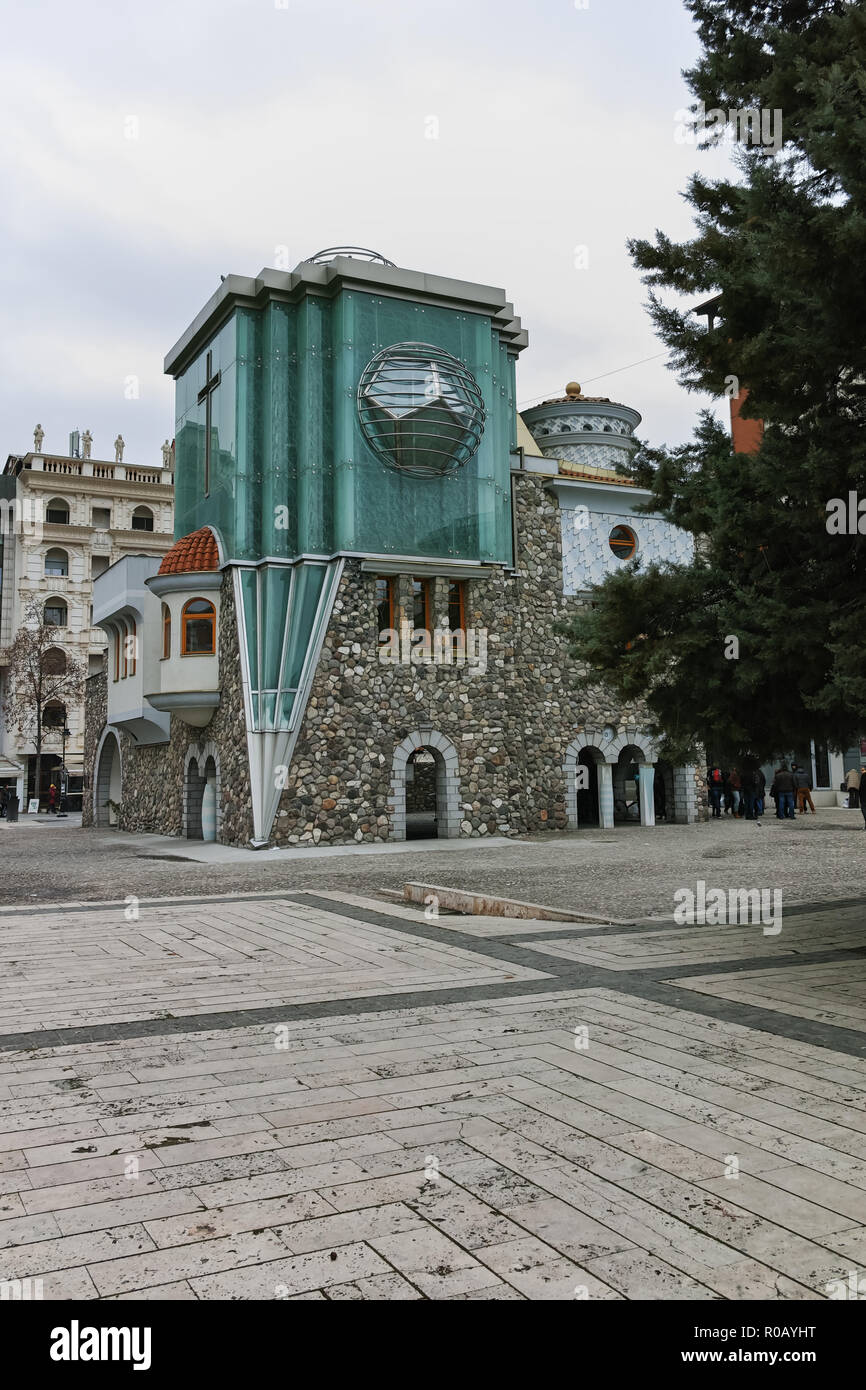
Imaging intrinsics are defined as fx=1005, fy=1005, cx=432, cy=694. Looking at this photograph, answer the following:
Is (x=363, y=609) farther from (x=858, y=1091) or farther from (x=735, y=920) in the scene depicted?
(x=858, y=1091)

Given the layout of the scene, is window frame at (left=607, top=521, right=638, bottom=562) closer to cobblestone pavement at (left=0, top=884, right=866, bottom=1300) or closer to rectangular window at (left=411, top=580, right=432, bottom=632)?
rectangular window at (left=411, top=580, right=432, bottom=632)

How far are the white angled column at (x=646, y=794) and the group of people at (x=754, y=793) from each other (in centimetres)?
175

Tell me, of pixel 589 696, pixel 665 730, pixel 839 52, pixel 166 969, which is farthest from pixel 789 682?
pixel 589 696

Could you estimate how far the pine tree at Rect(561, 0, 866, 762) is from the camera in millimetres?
5789

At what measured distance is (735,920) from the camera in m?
9.85

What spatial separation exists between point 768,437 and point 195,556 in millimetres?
18949

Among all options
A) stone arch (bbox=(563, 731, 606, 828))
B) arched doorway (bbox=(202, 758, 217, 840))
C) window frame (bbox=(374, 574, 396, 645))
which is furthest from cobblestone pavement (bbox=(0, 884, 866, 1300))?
stone arch (bbox=(563, 731, 606, 828))

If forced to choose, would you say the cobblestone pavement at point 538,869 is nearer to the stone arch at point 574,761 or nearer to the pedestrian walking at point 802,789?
the stone arch at point 574,761

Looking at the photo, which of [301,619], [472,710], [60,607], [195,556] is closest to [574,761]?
[472,710]

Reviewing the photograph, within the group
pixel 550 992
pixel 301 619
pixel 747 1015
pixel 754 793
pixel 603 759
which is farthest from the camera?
pixel 754 793

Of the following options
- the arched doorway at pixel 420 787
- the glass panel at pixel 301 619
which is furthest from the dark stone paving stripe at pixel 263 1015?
the arched doorway at pixel 420 787

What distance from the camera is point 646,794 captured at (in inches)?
1112

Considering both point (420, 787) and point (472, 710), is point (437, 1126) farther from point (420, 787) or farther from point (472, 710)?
point (420, 787)

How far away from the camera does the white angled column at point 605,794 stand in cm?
2764
